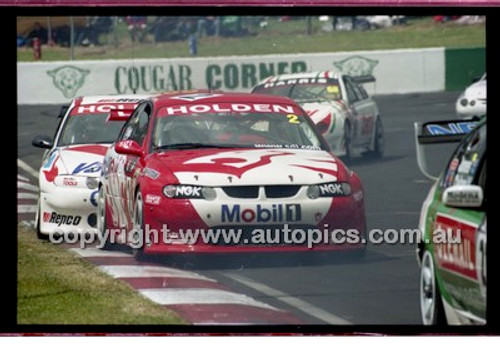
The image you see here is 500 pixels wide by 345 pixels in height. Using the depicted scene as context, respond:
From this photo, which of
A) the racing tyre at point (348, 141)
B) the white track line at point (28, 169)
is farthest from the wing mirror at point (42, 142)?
the racing tyre at point (348, 141)

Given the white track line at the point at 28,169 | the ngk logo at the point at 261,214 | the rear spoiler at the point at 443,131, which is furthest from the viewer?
the white track line at the point at 28,169

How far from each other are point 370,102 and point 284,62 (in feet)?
2.50

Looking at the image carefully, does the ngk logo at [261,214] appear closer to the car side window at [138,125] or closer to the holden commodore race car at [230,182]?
the holden commodore race car at [230,182]

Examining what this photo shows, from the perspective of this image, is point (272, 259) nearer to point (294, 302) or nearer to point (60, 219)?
point (294, 302)

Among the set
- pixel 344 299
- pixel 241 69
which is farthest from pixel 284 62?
pixel 344 299

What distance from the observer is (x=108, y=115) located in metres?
15.2

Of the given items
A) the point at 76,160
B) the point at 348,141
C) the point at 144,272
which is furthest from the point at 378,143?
the point at 76,160

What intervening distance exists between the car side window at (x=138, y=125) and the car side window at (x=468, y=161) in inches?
139

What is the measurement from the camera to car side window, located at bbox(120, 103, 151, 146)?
528 inches

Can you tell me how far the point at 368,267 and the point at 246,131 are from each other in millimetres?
1653

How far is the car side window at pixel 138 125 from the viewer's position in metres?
13.4
